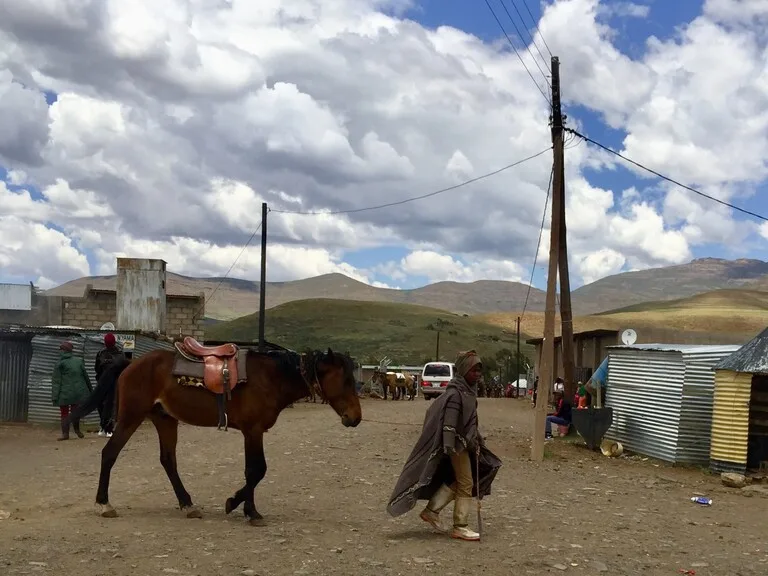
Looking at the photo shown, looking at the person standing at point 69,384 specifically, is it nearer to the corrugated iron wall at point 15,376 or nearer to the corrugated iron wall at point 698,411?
the corrugated iron wall at point 15,376

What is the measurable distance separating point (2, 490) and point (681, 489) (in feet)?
31.3

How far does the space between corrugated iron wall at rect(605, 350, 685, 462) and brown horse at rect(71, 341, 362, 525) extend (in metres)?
8.99

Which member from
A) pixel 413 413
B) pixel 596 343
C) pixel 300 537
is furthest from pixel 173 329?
pixel 300 537

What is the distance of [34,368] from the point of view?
62.9ft

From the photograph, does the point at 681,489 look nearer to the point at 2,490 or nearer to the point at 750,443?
the point at 750,443

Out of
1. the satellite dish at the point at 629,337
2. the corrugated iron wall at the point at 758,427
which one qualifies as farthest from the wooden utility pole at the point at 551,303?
the satellite dish at the point at 629,337

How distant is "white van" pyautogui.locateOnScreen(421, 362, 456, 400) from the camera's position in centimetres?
4238

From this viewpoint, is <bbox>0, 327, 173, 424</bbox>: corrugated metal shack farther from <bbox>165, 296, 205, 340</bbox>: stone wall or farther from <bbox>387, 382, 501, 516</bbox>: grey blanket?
<bbox>165, 296, 205, 340</bbox>: stone wall

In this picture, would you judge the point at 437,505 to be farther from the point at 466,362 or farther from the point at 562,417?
the point at 562,417

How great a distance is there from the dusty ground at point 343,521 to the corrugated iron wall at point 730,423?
55 cm

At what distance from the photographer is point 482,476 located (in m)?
8.04

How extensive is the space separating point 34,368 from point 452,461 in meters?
14.4

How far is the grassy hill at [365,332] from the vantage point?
10144 cm

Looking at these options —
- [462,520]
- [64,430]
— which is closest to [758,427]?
[462,520]
